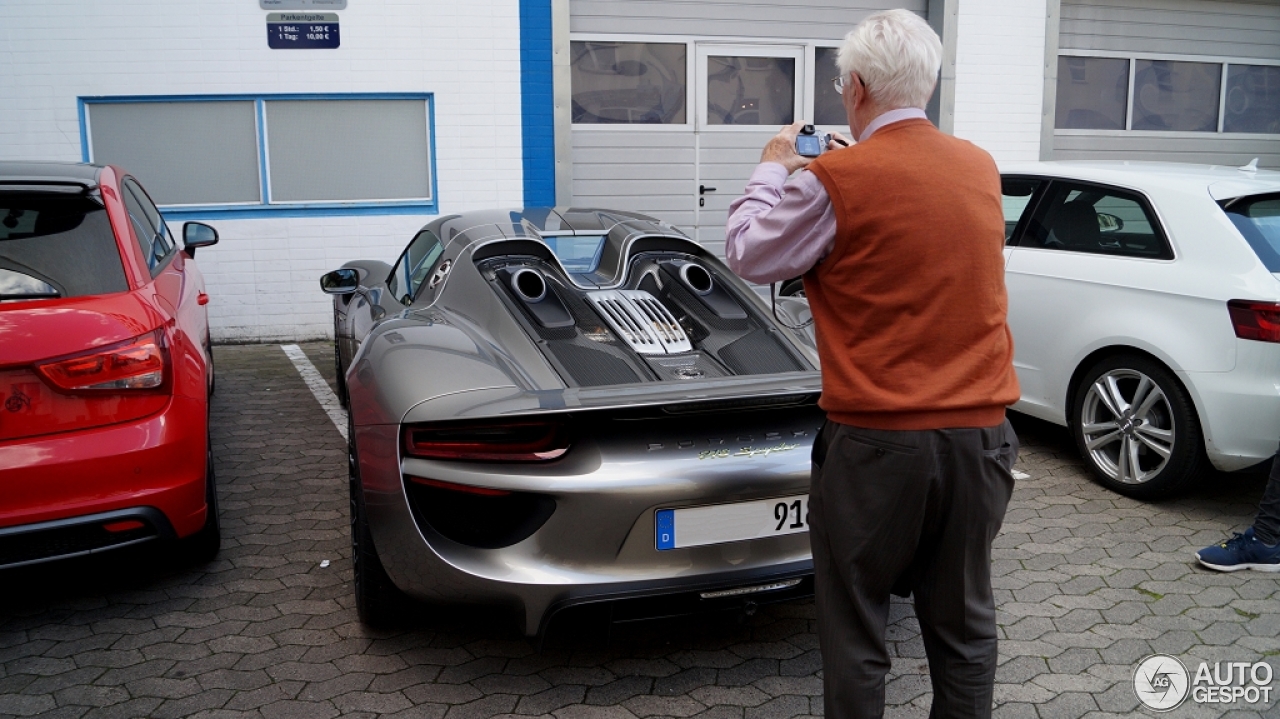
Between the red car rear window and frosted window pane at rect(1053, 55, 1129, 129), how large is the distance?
9.56 metres

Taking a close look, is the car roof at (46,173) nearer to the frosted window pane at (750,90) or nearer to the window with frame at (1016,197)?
the window with frame at (1016,197)

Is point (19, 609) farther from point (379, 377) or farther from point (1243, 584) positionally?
point (1243, 584)

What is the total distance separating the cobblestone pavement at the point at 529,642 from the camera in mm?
3051

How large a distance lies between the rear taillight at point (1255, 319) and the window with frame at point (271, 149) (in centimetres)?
656

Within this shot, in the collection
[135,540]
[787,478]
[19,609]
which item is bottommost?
[19,609]

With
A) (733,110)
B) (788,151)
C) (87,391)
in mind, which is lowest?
(87,391)

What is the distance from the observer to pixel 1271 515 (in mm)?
3947

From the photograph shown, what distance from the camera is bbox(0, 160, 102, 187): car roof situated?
3.81m

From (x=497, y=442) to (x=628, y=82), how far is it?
7.17 meters

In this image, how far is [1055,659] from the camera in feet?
10.8

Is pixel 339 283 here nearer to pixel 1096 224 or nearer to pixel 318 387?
pixel 318 387

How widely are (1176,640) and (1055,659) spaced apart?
47 centimetres

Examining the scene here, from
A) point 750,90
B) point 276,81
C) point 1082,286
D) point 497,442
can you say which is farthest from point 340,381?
point 750,90

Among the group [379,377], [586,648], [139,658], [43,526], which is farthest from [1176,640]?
[43,526]
